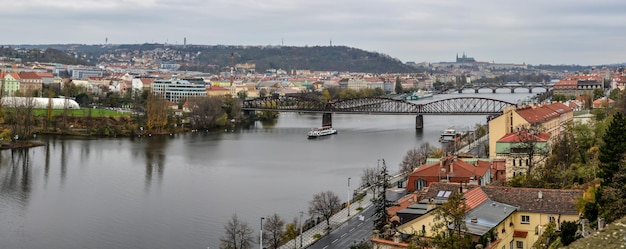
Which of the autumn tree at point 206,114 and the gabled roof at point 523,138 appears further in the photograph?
the autumn tree at point 206,114

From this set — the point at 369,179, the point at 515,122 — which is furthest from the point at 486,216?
the point at 515,122

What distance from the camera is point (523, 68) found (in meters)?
136

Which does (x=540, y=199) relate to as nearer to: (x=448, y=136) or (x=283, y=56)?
(x=448, y=136)

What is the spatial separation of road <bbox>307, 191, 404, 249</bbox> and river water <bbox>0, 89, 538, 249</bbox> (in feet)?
3.83

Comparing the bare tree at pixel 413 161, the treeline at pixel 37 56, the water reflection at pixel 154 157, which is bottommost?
the water reflection at pixel 154 157

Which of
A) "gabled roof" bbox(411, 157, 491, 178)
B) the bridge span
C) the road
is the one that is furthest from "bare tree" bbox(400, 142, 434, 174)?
the bridge span

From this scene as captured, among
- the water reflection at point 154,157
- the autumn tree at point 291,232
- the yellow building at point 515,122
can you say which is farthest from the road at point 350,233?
the water reflection at point 154,157

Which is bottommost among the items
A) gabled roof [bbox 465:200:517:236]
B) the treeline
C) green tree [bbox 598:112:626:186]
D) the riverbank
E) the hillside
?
the riverbank

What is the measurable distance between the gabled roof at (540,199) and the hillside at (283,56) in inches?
3422

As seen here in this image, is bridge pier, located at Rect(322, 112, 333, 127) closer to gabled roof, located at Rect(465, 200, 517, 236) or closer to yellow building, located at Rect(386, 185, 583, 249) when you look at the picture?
yellow building, located at Rect(386, 185, 583, 249)

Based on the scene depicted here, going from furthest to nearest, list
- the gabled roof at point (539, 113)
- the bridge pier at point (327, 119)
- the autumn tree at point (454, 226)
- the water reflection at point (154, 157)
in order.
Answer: the bridge pier at point (327, 119) < the water reflection at point (154, 157) < the gabled roof at point (539, 113) < the autumn tree at point (454, 226)

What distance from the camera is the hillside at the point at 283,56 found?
99.9m

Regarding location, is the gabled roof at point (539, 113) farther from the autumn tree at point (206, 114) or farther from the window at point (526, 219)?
the autumn tree at point (206, 114)

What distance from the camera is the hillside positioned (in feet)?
328
